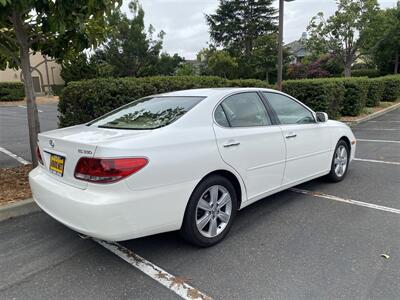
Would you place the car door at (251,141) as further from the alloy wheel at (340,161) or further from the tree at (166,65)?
the tree at (166,65)

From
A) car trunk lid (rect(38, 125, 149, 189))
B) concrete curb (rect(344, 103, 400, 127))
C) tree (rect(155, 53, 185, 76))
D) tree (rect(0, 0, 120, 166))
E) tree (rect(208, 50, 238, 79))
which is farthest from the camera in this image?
tree (rect(155, 53, 185, 76))

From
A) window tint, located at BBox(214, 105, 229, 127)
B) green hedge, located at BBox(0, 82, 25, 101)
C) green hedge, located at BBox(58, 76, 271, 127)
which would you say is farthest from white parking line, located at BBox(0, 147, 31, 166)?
green hedge, located at BBox(0, 82, 25, 101)

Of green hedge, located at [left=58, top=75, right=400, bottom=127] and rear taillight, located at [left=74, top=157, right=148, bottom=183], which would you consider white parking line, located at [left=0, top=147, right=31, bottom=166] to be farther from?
rear taillight, located at [left=74, top=157, right=148, bottom=183]

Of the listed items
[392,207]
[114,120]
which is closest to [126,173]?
[114,120]

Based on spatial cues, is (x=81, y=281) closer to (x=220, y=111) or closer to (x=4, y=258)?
(x=4, y=258)

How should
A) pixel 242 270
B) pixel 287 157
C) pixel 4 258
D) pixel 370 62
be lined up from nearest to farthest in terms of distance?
pixel 242 270 < pixel 4 258 < pixel 287 157 < pixel 370 62

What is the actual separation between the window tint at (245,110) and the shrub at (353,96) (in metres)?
9.41

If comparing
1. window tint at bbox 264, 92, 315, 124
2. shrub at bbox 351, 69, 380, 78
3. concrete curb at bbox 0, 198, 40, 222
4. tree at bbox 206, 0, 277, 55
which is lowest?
concrete curb at bbox 0, 198, 40, 222

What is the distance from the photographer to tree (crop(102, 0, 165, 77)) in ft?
113

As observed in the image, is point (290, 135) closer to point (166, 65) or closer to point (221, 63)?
point (221, 63)

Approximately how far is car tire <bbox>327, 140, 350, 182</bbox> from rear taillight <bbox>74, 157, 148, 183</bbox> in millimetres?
3335

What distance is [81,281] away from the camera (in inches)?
104

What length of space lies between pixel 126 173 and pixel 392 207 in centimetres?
327

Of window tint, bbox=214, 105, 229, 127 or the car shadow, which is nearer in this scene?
the car shadow
